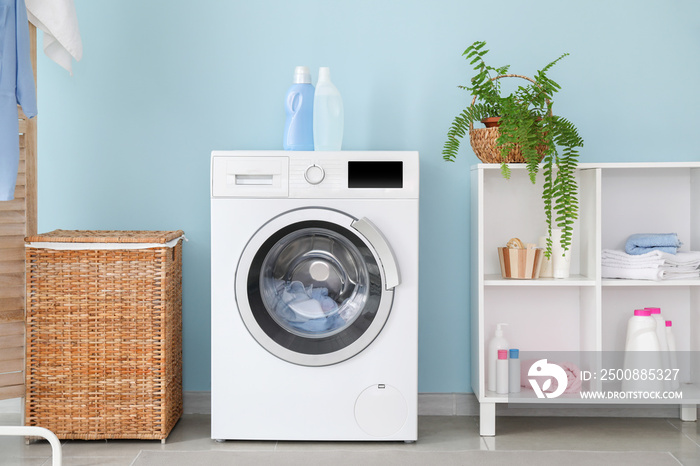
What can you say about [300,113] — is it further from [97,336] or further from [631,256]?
[631,256]

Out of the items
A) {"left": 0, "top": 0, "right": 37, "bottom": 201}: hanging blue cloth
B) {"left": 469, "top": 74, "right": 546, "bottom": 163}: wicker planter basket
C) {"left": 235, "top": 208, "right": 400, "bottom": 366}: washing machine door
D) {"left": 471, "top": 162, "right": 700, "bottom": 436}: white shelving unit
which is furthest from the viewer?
{"left": 471, "top": 162, "right": 700, "bottom": 436}: white shelving unit

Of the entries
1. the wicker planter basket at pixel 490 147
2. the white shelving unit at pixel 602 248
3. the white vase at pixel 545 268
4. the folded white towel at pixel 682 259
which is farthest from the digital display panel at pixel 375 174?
the folded white towel at pixel 682 259

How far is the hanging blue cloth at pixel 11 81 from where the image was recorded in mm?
2098

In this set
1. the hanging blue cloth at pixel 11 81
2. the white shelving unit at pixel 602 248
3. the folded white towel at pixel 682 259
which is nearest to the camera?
the hanging blue cloth at pixel 11 81

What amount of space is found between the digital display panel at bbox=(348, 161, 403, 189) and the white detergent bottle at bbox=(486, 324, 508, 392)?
70 cm

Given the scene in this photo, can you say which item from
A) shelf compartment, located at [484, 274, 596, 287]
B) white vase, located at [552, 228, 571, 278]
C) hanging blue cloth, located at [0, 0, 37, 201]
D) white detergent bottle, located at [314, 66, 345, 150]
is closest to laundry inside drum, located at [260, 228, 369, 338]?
white detergent bottle, located at [314, 66, 345, 150]

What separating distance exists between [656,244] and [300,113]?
1363 mm

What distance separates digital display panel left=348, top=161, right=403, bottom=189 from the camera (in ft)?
7.29

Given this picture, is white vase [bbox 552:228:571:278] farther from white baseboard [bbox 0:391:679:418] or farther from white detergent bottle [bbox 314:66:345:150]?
white detergent bottle [bbox 314:66:345:150]

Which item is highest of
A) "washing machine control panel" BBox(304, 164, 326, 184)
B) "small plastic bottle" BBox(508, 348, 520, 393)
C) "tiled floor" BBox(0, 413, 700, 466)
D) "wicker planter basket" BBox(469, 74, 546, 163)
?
"wicker planter basket" BBox(469, 74, 546, 163)

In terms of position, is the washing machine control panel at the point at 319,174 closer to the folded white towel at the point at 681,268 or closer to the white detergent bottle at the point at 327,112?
the white detergent bottle at the point at 327,112

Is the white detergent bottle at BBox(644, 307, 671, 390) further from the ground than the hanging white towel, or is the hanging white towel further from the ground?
the hanging white towel

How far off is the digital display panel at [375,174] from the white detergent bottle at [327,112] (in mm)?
201

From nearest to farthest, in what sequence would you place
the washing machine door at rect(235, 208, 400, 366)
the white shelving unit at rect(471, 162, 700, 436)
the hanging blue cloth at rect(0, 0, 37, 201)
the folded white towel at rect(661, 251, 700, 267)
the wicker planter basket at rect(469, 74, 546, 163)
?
the hanging blue cloth at rect(0, 0, 37, 201) → the washing machine door at rect(235, 208, 400, 366) → the wicker planter basket at rect(469, 74, 546, 163) → the folded white towel at rect(661, 251, 700, 267) → the white shelving unit at rect(471, 162, 700, 436)
